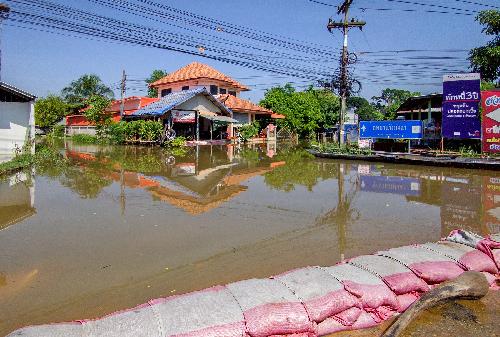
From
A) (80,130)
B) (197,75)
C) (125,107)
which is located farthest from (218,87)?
(80,130)

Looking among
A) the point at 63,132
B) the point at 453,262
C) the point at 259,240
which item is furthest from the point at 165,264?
the point at 63,132

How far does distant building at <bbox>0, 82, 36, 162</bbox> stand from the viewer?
50.2 feet

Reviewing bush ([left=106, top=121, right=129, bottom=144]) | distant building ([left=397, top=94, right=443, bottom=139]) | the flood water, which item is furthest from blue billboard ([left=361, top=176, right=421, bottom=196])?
bush ([left=106, top=121, right=129, bottom=144])

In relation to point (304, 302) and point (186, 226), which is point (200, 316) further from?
point (186, 226)

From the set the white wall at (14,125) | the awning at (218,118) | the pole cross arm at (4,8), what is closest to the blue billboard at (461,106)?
the awning at (218,118)

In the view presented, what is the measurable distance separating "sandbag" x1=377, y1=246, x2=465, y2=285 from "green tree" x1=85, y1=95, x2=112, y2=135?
32116 mm

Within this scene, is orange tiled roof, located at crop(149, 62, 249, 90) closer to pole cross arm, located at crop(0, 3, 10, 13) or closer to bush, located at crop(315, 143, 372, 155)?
bush, located at crop(315, 143, 372, 155)

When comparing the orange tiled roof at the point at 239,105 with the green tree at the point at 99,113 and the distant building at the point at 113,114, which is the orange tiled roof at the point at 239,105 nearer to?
the distant building at the point at 113,114

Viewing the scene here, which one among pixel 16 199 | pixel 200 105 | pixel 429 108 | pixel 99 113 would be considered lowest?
pixel 16 199

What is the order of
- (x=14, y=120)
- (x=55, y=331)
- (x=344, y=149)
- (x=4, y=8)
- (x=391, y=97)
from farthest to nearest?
(x=391, y=97) → (x=344, y=149) → (x=14, y=120) → (x=4, y=8) → (x=55, y=331)

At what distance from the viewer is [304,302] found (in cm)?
333

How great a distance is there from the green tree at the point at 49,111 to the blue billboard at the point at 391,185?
43057 millimetres

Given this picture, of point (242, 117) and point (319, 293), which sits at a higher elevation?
point (242, 117)

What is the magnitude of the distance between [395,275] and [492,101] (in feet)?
48.6
